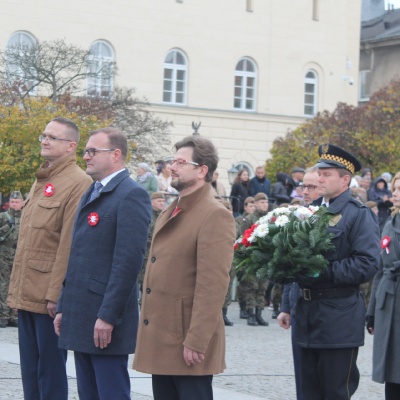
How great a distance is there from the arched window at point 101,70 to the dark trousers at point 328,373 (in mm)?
23098

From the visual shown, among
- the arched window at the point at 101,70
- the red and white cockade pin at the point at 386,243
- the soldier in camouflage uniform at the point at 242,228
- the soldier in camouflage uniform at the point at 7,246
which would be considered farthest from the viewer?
the arched window at the point at 101,70

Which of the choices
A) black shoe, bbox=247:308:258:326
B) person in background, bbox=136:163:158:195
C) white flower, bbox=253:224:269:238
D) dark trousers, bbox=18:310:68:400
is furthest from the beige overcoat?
person in background, bbox=136:163:158:195

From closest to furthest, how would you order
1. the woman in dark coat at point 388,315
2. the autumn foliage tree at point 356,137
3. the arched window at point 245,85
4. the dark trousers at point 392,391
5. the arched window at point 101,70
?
the woman in dark coat at point 388,315, the dark trousers at point 392,391, the arched window at point 101,70, the autumn foliage tree at point 356,137, the arched window at point 245,85

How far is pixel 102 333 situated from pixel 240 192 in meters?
17.7

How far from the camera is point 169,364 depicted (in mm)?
6668

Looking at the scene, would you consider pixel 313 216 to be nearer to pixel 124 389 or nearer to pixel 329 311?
pixel 329 311

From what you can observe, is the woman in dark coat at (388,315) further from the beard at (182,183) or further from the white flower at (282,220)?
the beard at (182,183)

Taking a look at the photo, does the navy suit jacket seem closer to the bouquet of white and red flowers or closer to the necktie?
the necktie

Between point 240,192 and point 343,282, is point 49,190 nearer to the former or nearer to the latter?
point 343,282

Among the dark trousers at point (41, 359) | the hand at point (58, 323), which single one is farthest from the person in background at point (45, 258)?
the hand at point (58, 323)

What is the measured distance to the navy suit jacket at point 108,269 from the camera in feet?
23.4

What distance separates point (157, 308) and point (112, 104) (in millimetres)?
23969

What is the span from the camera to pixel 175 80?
44.1 meters

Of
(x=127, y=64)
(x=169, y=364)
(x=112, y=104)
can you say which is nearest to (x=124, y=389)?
(x=169, y=364)
